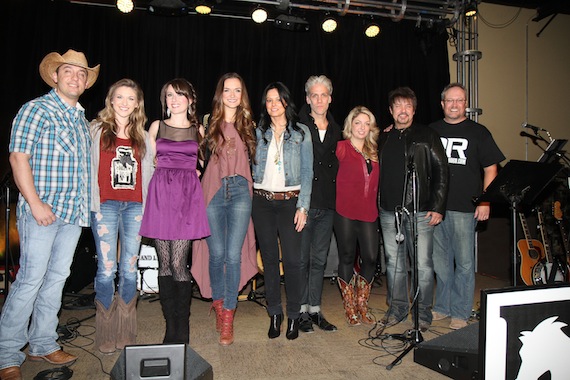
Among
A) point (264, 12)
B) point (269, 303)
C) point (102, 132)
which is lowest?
point (269, 303)

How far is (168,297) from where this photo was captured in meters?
2.96

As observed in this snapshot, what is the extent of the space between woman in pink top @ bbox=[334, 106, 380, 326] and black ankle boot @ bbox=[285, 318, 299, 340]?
571mm

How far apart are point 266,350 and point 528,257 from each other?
3673 mm

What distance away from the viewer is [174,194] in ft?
9.43

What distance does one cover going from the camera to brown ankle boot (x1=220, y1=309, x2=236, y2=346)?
123 inches

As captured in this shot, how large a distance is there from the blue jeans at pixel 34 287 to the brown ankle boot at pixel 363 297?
2.25 metres

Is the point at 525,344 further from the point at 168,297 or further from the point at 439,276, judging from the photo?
the point at 168,297

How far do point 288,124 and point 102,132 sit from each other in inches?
52.4

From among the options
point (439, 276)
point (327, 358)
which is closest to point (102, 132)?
point (327, 358)

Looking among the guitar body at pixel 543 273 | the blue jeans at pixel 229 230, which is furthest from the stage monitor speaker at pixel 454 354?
the guitar body at pixel 543 273

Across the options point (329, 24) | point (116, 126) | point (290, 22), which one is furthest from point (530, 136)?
point (116, 126)

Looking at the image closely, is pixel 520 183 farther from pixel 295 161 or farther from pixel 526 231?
pixel 526 231

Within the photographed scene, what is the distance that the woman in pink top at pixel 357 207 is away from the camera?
3.48m

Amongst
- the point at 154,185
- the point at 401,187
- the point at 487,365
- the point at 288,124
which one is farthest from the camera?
the point at 401,187
